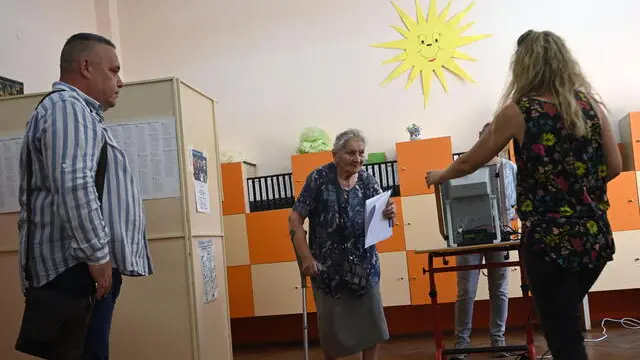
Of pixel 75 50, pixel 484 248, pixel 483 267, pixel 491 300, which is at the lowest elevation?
pixel 491 300

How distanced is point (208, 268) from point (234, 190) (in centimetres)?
174

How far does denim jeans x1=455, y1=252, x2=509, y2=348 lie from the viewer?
379 centimetres

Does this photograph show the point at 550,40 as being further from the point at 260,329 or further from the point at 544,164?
the point at 260,329

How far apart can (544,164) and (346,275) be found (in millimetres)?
1274

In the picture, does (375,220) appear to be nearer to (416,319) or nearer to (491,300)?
(491,300)

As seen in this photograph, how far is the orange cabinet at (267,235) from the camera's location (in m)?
4.98

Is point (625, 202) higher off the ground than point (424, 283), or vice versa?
point (625, 202)

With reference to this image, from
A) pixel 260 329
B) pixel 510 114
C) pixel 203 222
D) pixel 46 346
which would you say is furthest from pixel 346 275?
pixel 260 329

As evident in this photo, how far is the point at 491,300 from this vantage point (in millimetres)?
3822

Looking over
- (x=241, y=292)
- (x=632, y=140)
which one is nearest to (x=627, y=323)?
(x=632, y=140)

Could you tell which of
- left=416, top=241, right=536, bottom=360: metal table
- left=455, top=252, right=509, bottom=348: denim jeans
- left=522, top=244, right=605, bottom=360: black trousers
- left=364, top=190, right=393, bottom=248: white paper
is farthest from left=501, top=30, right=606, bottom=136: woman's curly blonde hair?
left=455, top=252, right=509, bottom=348: denim jeans

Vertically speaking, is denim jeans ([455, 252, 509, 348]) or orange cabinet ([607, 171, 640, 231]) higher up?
orange cabinet ([607, 171, 640, 231])

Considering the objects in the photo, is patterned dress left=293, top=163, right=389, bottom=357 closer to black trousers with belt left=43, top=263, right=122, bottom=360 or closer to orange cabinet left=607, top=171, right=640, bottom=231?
black trousers with belt left=43, top=263, right=122, bottom=360

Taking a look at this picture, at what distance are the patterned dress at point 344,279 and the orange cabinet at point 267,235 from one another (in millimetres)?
2046
